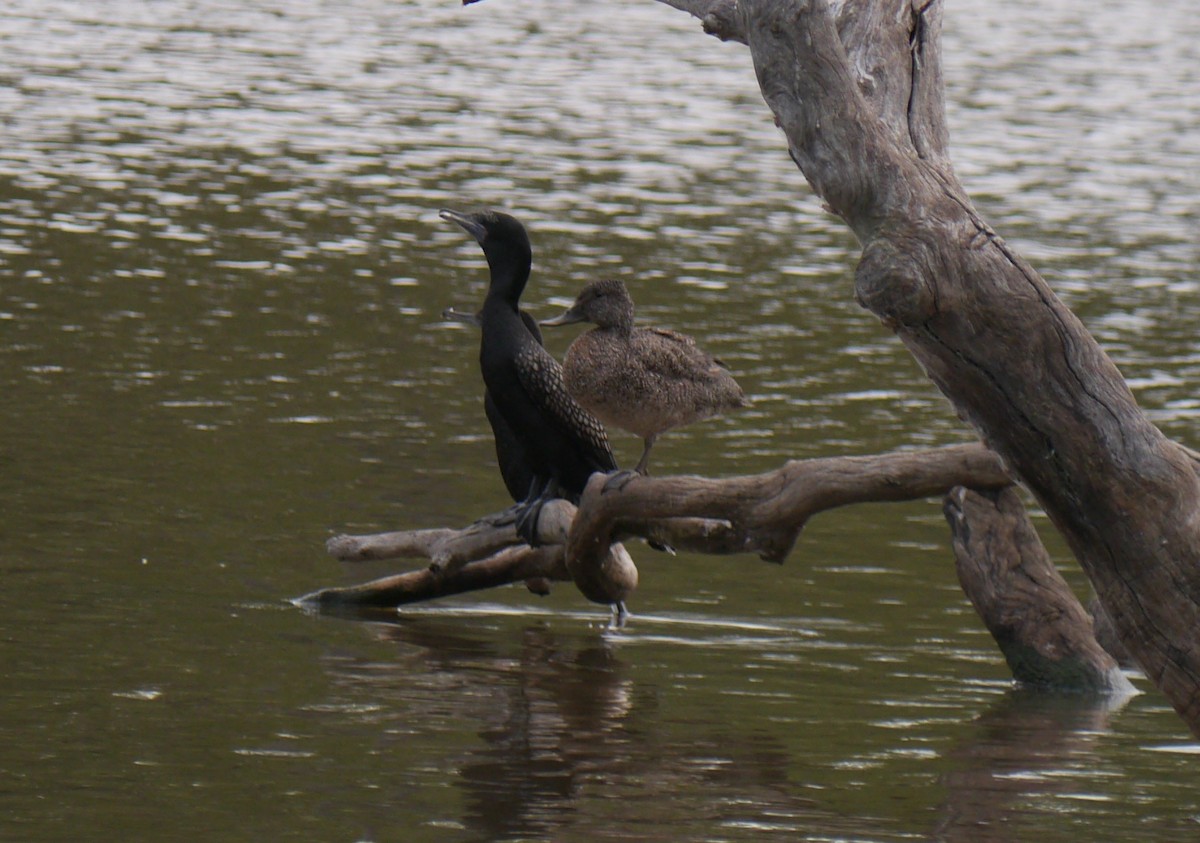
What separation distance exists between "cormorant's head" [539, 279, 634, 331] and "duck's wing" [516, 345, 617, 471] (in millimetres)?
488

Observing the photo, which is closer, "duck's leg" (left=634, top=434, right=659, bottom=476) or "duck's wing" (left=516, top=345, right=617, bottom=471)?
"duck's leg" (left=634, top=434, right=659, bottom=476)

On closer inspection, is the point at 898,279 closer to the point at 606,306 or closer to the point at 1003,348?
the point at 1003,348

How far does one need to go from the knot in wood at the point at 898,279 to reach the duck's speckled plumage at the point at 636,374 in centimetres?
242

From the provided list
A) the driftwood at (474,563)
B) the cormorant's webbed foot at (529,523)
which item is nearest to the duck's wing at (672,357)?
the driftwood at (474,563)

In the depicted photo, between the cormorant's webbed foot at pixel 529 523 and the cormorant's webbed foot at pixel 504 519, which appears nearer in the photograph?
the cormorant's webbed foot at pixel 529 523

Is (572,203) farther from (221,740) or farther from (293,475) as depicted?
(221,740)

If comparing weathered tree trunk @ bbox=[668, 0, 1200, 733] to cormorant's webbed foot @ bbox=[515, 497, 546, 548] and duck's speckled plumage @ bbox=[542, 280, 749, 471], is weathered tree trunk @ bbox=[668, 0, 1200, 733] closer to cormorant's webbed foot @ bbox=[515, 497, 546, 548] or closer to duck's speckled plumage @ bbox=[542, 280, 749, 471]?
duck's speckled plumage @ bbox=[542, 280, 749, 471]

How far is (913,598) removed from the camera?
31.3 ft

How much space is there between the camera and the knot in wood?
4922 millimetres

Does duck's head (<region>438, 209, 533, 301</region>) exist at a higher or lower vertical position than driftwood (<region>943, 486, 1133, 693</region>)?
higher

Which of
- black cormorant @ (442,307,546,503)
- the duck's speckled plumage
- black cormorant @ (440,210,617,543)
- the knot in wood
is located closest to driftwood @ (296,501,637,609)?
black cormorant @ (440,210,617,543)

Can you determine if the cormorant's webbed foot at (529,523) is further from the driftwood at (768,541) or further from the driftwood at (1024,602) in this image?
the driftwood at (1024,602)

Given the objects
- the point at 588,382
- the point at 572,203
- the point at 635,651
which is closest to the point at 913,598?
the point at 635,651

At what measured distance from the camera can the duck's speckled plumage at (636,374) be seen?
24.2 ft
